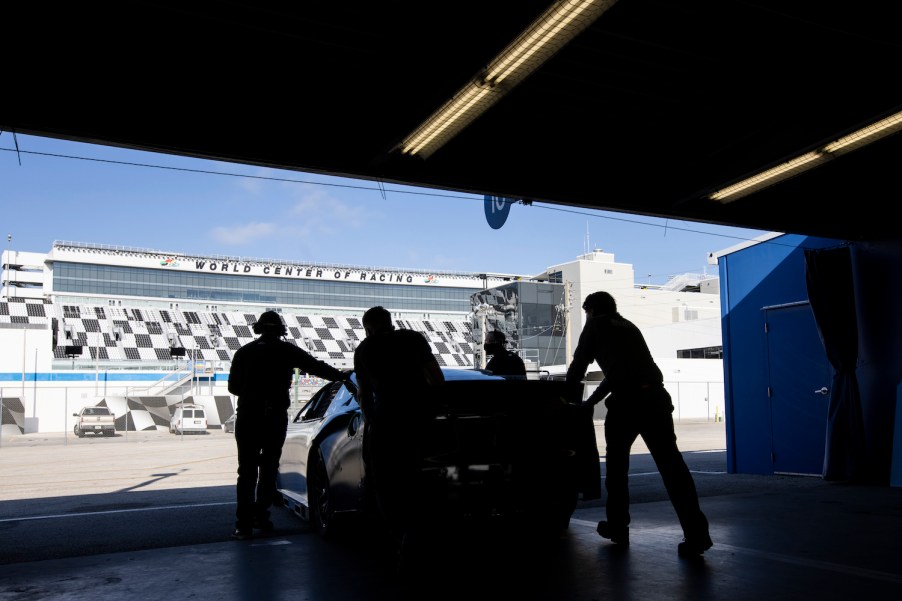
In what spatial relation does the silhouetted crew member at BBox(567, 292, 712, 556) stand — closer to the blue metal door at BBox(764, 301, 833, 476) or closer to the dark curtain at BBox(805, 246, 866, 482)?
the dark curtain at BBox(805, 246, 866, 482)

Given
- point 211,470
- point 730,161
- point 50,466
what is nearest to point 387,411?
point 730,161

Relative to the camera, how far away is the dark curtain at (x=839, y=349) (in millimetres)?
8453

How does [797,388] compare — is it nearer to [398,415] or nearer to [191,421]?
[398,415]

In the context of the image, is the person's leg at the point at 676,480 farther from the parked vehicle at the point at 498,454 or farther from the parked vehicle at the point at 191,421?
the parked vehicle at the point at 191,421

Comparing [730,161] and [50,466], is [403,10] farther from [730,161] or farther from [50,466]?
[50,466]

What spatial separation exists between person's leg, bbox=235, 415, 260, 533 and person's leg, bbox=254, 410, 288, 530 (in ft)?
0.22

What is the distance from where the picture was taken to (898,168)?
767cm

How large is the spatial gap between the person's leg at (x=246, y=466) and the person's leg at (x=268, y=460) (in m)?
0.07

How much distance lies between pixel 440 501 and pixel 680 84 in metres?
4.03

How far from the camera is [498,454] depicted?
420 cm

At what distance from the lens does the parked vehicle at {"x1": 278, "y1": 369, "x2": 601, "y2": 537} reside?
4082 mm

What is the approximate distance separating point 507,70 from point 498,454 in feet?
Result: 8.94

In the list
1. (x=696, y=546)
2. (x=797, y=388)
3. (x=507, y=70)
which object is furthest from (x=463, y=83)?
(x=797, y=388)

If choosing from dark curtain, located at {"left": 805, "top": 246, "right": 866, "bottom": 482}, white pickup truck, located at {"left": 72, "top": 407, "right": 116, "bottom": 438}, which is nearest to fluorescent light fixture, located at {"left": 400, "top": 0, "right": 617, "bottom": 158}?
dark curtain, located at {"left": 805, "top": 246, "right": 866, "bottom": 482}
